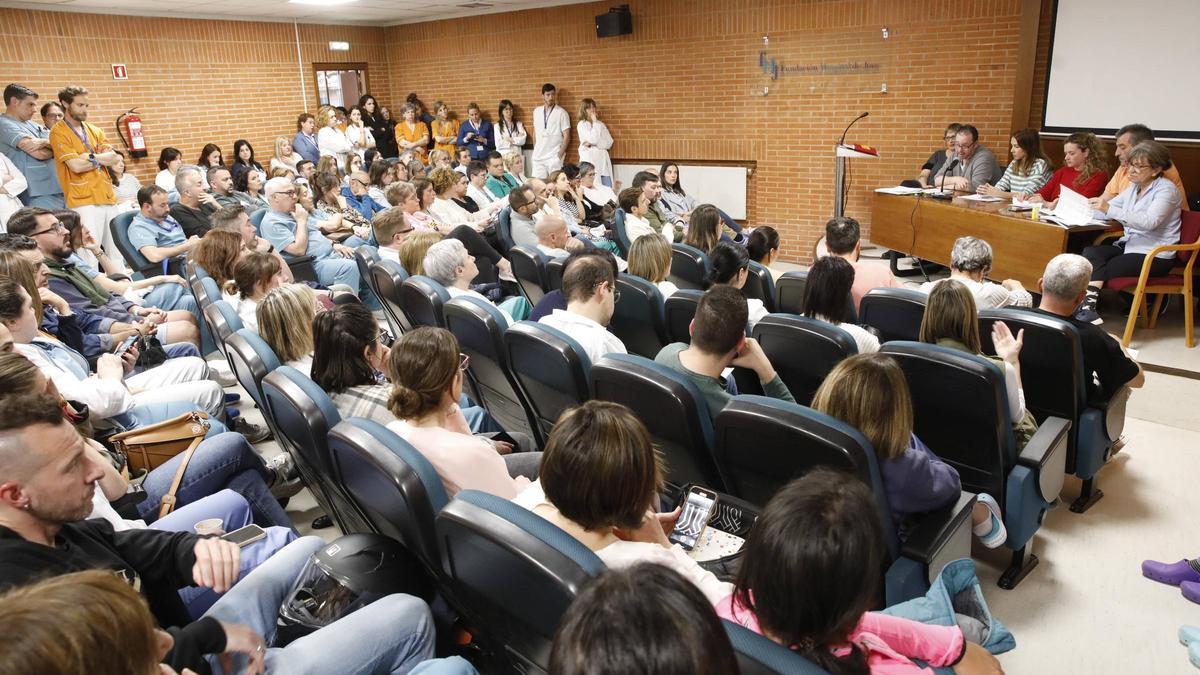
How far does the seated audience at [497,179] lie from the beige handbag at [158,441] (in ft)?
18.6

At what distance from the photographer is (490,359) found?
3090mm

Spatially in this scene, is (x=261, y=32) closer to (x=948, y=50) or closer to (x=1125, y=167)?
(x=948, y=50)

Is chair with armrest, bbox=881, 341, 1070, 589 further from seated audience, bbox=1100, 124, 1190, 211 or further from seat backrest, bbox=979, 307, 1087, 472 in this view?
seated audience, bbox=1100, 124, 1190, 211

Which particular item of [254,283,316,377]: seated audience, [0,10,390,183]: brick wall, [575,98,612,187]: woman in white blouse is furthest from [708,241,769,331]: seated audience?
[0,10,390,183]: brick wall

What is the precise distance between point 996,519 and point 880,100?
626cm

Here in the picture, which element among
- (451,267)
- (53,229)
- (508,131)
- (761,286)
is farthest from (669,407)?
(508,131)

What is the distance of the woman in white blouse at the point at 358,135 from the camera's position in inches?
419

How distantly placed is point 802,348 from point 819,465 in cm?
98

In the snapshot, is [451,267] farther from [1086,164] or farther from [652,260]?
[1086,164]

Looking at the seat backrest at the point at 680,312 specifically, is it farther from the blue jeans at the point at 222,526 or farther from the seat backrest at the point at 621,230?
the seat backrest at the point at 621,230

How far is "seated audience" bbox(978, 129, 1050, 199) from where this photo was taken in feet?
20.9

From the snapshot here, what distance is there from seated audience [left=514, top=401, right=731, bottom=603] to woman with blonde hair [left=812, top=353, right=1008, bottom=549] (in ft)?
2.02

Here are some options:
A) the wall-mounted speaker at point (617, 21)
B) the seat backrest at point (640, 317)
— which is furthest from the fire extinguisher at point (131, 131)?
the seat backrest at point (640, 317)

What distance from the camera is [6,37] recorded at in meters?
8.12
